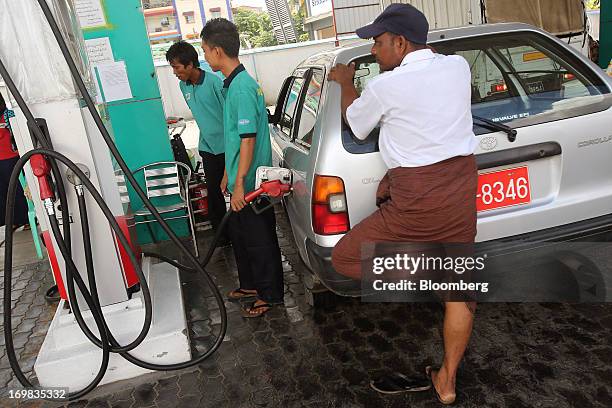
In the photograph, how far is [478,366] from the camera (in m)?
2.68

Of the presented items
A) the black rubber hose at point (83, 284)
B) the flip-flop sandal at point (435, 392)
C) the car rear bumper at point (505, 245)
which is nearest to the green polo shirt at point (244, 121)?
the black rubber hose at point (83, 284)

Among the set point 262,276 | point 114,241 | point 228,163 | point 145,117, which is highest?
point 145,117

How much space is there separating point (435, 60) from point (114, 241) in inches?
79.8

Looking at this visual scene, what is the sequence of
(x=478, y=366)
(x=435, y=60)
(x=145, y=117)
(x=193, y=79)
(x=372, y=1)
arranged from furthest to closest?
(x=372, y=1) → (x=145, y=117) → (x=193, y=79) → (x=478, y=366) → (x=435, y=60)

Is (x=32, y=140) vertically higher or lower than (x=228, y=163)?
higher

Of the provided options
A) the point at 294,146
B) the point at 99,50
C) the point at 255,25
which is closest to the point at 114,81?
the point at 99,50

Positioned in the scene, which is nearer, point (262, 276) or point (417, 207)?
point (417, 207)

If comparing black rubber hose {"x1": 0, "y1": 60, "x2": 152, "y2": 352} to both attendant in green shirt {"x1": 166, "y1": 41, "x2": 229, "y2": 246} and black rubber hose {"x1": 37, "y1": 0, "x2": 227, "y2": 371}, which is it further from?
attendant in green shirt {"x1": 166, "y1": 41, "x2": 229, "y2": 246}

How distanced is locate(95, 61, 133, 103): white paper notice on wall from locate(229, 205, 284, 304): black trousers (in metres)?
2.07

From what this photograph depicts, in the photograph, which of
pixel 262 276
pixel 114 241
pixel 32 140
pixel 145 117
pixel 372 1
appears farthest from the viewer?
pixel 372 1

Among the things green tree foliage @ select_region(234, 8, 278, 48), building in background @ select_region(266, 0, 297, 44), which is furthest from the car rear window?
green tree foliage @ select_region(234, 8, 278, 48)

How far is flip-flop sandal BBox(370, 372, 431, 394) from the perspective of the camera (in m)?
2.51

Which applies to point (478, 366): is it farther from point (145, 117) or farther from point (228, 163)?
point (145, 117)

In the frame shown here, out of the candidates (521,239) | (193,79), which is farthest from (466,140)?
(193,79)
